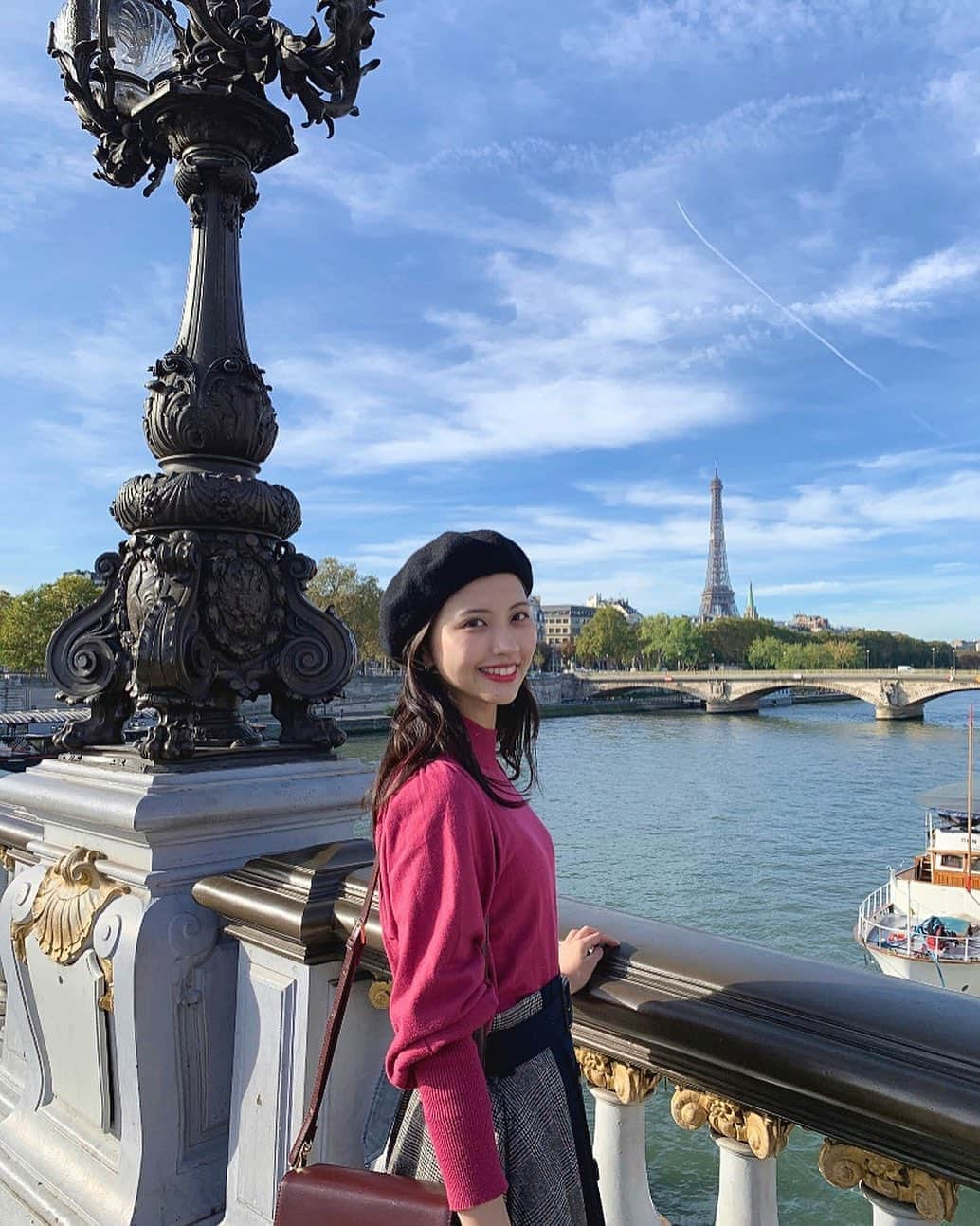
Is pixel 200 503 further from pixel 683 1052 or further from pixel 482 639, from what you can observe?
pixel 683 1052

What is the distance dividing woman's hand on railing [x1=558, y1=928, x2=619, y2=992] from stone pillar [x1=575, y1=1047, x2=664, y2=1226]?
22cm

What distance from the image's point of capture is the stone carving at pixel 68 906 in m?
2.24

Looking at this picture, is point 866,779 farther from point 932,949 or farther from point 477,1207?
point 477,1207

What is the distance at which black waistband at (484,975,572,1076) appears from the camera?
124 centimetres

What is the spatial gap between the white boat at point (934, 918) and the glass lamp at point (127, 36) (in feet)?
36.1

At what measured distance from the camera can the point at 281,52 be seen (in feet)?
8.44

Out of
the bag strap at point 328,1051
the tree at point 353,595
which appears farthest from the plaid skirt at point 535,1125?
the tree at point 353,595

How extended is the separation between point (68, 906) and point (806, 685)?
5622 cm

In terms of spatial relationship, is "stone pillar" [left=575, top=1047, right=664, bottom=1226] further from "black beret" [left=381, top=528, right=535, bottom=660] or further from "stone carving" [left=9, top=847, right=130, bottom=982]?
"stone carving" [left=9, top=847, right=130, bottom=982]

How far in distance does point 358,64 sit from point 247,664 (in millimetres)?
1655

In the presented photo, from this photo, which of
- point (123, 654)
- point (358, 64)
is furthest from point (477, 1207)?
point (358, 64)

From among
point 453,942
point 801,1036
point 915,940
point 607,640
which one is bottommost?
point 915,940

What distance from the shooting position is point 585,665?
9012 centimetres

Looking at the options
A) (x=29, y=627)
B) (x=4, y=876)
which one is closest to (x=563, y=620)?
(x=29, y=627)
